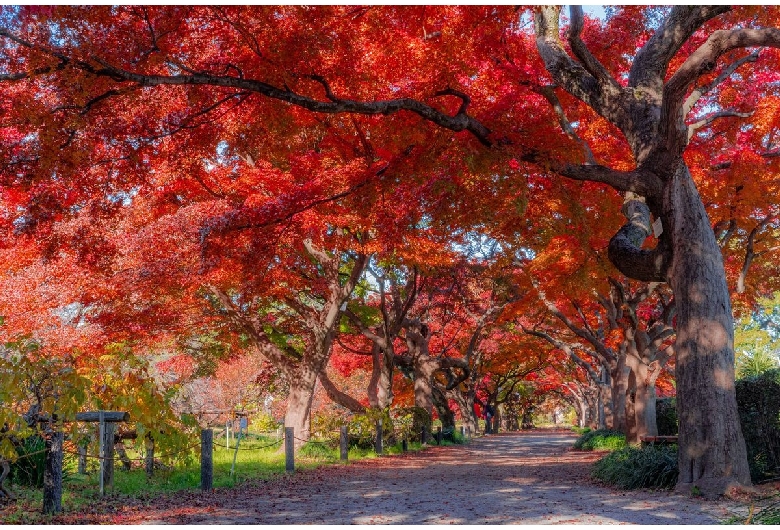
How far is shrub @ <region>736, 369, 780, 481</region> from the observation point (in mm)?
10016

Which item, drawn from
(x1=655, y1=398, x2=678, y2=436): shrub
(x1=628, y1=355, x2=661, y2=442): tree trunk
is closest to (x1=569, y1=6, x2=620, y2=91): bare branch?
(x1=628, y1=355, x2=661, y2=442): tree trunk

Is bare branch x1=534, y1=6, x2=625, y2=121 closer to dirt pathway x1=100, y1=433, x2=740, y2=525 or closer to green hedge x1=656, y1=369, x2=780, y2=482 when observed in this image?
green hedge x1=656, y1=369, x2=780, y2=482

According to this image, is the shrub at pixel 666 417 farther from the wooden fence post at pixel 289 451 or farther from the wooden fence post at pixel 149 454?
the wooden fence post at pixel 149 454

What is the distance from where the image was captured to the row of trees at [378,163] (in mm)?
8312

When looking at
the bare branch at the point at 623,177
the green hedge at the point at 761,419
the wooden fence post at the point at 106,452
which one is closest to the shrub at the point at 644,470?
the green hedge at the point at 761,419

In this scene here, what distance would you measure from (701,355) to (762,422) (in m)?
2.85

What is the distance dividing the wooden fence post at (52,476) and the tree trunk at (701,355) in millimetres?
7640

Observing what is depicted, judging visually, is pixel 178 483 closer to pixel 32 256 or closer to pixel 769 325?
pixel 32 256

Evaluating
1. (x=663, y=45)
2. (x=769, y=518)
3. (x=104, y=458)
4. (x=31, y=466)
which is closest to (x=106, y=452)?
(x=31, y=466)

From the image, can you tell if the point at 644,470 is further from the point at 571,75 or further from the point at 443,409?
the point at 443,409

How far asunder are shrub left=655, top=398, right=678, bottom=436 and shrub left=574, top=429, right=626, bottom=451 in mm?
1661

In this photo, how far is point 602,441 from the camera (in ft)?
67.9

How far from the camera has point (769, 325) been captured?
43.3m

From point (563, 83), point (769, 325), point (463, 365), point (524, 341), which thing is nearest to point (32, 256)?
point (563, 83)
